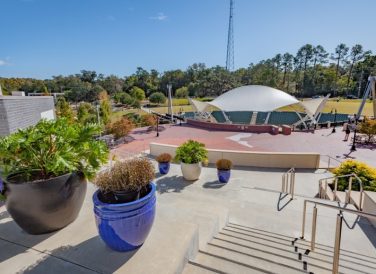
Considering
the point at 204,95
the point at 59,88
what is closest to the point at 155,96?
the point at 204,95

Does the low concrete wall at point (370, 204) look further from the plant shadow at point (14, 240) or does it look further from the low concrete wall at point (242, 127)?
the low concrete wall at point (242, 127)

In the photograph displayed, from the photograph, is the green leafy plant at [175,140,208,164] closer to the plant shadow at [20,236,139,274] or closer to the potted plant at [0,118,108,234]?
the potted plant at [0,118,108,234]

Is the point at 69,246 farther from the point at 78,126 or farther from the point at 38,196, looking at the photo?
the point at 78,126

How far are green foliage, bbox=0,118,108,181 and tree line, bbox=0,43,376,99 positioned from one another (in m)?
50.5

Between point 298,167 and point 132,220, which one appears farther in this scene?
point 298,167

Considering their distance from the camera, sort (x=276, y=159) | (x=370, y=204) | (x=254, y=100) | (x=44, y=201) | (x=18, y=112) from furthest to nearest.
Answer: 1. (x=254, y=100)
2. (x=276, y=159)
3. (x=18, y=112)
4. (x=370, y=204)
5. (x=44, y=201)

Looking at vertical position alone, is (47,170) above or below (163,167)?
above

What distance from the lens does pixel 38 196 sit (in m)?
2.67

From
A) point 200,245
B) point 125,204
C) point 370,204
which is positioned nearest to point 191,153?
point 200,245

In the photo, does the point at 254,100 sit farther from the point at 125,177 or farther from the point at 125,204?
the point at 125,204

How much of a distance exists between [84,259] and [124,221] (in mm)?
698

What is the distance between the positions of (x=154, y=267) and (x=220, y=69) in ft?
246

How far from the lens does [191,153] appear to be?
776 cm

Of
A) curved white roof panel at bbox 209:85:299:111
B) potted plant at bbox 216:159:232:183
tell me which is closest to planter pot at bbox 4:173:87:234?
potted plant at bbox 216:159:232:183
